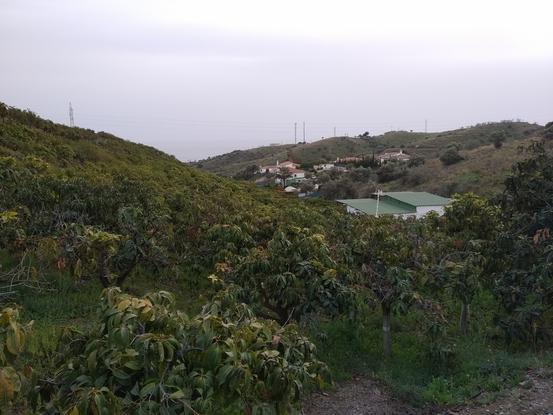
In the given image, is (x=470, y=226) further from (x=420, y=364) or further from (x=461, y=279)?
(x=420, y=364)

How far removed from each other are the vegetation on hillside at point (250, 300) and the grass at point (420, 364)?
A: 0.08 ft

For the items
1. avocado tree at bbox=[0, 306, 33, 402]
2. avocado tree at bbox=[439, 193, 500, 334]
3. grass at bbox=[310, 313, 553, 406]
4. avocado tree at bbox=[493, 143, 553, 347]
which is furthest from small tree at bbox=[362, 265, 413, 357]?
avocado tree at bbox=[0, 306, 33, 402]

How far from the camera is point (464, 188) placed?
35781mm

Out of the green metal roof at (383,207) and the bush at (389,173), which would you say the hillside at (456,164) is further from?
the green metal roof at (383,207)

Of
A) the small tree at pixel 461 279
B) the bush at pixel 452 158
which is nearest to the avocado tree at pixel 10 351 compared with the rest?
the small tree at pixel 461 279

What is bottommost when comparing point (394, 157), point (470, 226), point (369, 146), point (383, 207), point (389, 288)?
point (383, 207)

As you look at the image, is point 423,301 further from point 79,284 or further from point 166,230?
point 79,284

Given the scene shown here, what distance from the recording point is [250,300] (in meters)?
5.68

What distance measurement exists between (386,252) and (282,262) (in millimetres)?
2028

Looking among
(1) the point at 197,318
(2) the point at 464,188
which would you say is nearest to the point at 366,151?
(2) the point at 464,188

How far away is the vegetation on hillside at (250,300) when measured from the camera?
253cm

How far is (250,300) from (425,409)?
229 centimetres

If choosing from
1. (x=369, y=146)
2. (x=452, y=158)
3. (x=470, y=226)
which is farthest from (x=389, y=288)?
(x=369, y=146)

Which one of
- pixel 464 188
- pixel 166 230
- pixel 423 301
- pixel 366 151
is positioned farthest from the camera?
pixel 366 151
